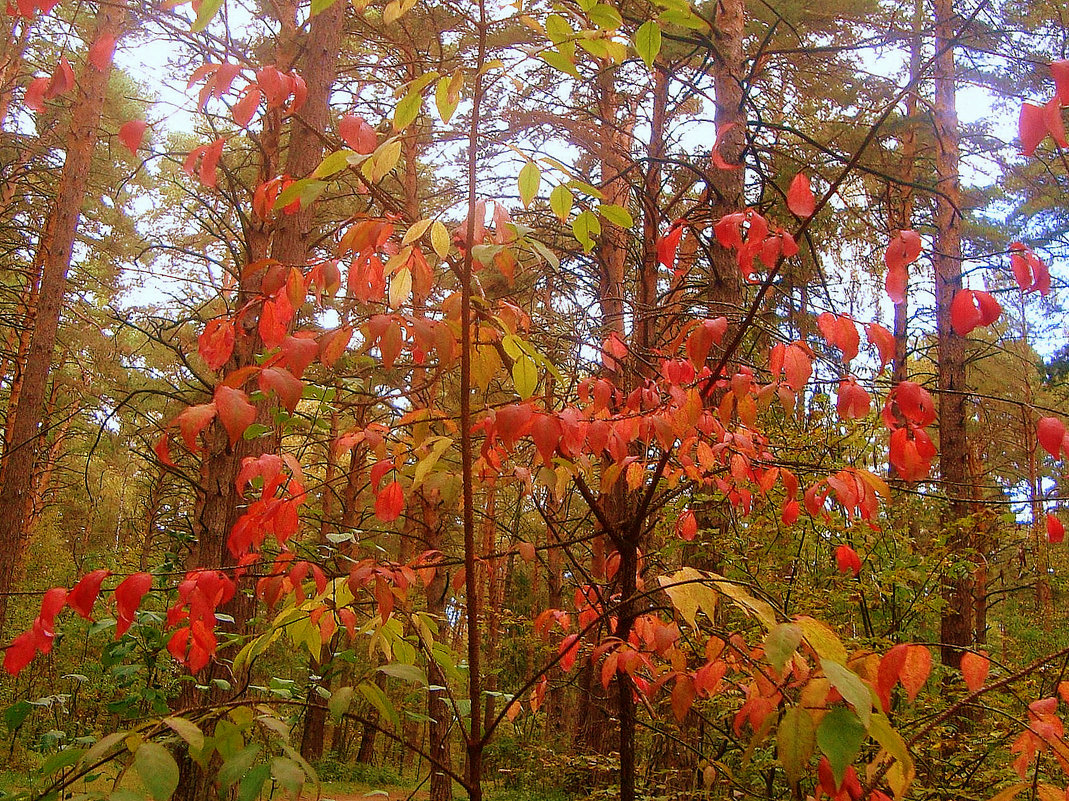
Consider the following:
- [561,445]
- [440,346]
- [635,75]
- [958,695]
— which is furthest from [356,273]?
[635,75]

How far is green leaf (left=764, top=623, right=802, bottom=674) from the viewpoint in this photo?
1036 mm

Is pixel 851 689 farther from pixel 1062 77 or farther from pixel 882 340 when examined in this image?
pixel 1062 77

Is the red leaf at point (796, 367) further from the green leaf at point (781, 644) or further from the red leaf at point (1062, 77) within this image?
the green leaf at point (781, 644)

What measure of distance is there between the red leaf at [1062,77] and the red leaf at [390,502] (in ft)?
5.39

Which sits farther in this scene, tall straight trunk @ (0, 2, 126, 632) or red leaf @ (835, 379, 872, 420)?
tall straight trunk @ (0, 2, 126, 632)

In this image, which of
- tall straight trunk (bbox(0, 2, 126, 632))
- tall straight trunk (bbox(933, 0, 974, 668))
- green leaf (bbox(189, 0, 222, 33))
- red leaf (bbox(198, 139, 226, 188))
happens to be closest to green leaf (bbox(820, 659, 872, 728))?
green leaf (bbox(189, 0, 222, 33))

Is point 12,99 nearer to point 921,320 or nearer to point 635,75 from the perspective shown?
point 635,75

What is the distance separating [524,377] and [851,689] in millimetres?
796

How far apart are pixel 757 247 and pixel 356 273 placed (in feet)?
3.27

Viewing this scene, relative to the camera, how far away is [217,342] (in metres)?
1.81

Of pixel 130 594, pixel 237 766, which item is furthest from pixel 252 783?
pixel 130 594

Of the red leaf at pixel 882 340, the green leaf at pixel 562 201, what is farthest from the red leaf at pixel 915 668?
the green leaf at pixel 562 201

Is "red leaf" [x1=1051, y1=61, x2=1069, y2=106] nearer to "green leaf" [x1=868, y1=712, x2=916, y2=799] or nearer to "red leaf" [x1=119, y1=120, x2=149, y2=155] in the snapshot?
"green leaf" [x1=868, y1=712, x2=916, y2=799]

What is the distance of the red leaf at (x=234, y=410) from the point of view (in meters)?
1.22
